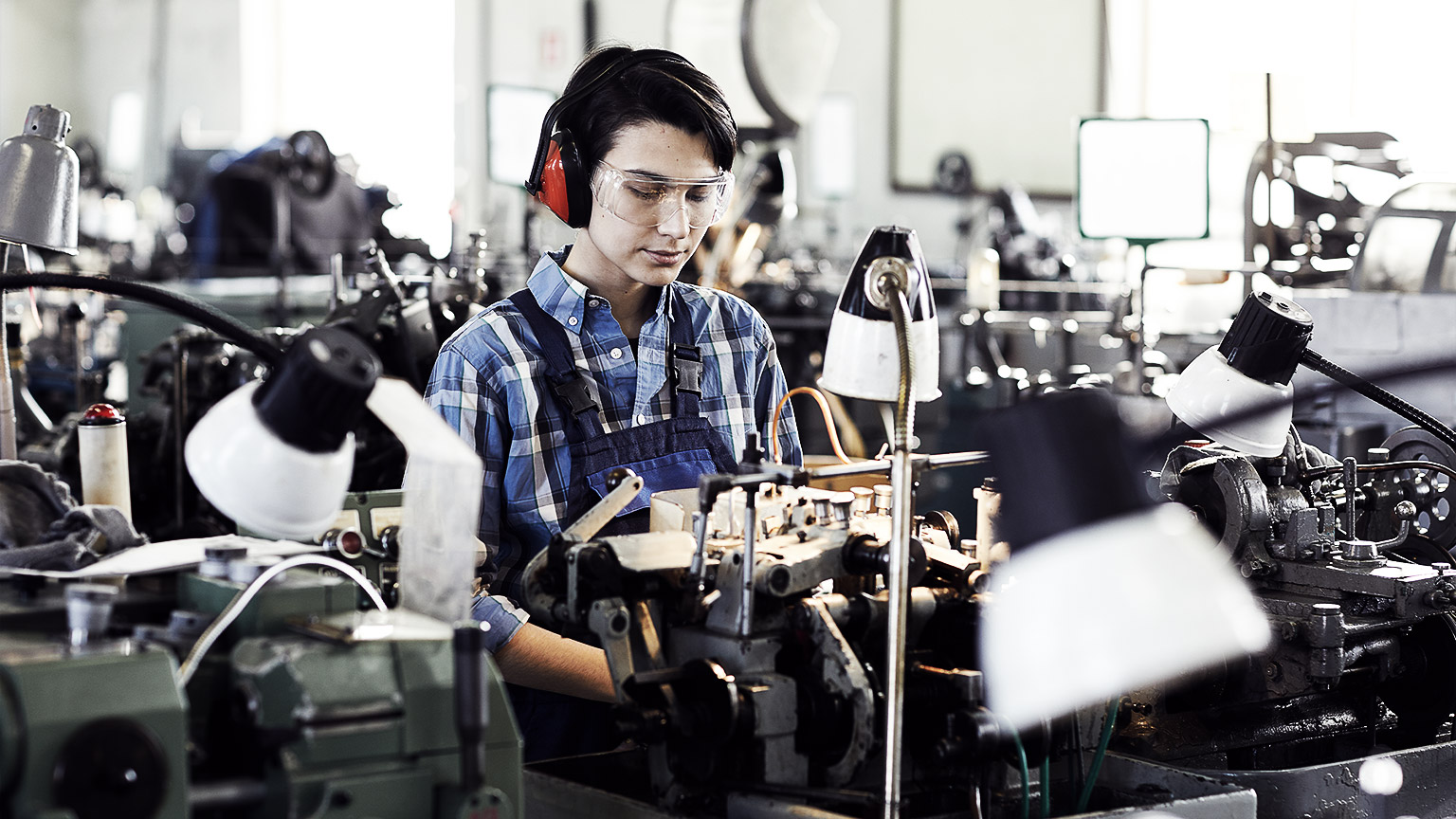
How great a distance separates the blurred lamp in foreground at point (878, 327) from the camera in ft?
3.79

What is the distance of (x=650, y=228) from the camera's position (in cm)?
167

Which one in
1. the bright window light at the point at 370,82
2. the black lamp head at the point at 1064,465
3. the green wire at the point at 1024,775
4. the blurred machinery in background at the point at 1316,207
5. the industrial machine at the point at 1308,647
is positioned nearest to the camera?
the black lamp head at the point at 1064,465

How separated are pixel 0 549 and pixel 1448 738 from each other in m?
1.36

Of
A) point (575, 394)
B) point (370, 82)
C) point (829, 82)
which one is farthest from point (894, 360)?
point (370, 82)

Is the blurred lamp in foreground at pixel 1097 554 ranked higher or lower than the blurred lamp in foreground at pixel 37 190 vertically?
lower

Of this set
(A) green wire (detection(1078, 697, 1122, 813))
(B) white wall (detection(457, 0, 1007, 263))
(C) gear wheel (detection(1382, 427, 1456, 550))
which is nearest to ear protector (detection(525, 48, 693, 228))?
Result: (A) green wire (detection(1078, 697, 1122, 813))

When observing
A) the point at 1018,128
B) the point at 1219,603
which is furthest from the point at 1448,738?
the point at 1018,128

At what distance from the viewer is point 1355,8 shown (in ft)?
22.3

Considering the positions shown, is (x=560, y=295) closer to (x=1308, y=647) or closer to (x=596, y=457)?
(x=596, y=457)

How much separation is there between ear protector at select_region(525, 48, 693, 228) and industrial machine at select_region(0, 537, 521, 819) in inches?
28.6

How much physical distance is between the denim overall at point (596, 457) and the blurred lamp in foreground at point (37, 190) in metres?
0.50

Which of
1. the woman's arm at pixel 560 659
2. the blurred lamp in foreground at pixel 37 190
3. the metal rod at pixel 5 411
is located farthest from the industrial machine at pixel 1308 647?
the metal rod at pixel 5 411

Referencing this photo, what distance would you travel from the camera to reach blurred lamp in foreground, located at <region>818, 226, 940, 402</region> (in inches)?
45.4

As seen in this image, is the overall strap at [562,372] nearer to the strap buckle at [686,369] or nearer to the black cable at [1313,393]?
the strap buckle at [686,369]
